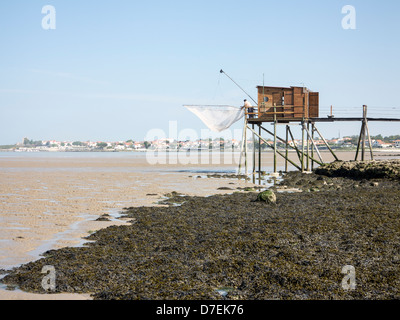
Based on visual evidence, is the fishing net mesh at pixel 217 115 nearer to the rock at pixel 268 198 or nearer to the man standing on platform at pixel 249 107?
the man standing on platform at pixel 249 107

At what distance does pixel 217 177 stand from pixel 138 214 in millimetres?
18542

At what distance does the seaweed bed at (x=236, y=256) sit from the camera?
789 cm

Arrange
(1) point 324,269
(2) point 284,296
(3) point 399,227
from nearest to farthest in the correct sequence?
(2) point 284,296 → (1) point 324,269 → (3) point 399,227

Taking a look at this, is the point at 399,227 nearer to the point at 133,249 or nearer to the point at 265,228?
the point at 265,228

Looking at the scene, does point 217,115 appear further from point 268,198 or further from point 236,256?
point 236,256

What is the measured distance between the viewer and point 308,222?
44.6 feet

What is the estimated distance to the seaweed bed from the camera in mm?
7887

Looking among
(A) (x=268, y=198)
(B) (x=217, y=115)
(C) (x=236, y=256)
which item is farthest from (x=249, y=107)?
(C) (x=236, y=256)

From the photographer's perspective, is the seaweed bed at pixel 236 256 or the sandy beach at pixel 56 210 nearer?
the seaweed bed at pixel 236 256

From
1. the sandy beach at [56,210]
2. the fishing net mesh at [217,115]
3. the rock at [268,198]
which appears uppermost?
the fishing net mesh at [217,115]

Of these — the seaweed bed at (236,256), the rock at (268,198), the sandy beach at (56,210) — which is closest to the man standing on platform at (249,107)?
the sandy beach at (56,210)

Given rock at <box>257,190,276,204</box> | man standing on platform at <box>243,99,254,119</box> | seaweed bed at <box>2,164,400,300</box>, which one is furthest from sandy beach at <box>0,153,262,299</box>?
man standing on platform at <box>243,99,254,119</box>

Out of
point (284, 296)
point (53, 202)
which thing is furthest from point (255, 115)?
point (284, 296)

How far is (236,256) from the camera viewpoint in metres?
9.93
